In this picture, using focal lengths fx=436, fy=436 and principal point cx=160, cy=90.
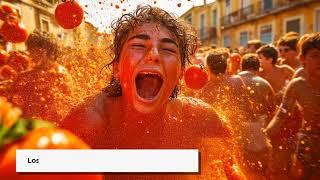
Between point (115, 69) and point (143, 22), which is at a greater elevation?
point (143, 22)

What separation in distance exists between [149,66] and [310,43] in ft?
3.67

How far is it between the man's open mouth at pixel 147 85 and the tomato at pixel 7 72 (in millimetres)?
439

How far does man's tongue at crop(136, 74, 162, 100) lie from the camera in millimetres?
1320

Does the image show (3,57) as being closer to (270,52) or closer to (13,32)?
(13,32)

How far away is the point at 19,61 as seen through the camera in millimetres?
1501

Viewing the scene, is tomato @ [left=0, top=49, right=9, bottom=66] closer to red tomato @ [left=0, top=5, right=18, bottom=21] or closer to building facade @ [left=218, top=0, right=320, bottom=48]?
red tomato @ [left=0, top=5, right=18, bottom=21]

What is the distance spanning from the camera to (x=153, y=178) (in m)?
1.23

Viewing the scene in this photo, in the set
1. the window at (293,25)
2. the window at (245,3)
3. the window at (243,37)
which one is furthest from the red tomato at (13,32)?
the window at (293,25)

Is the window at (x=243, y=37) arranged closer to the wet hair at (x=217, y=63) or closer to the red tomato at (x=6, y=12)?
the wet hair at (x=217, y=63)

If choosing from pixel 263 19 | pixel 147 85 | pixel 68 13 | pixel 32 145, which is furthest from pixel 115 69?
pixel 263 19

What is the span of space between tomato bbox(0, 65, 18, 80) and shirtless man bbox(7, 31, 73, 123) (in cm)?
3

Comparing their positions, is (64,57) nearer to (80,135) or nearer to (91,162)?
(80,135)

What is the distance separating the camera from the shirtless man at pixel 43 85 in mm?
1378

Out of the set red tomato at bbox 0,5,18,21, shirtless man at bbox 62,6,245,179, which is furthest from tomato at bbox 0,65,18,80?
shirtless man at bbox 62,6,245,179
